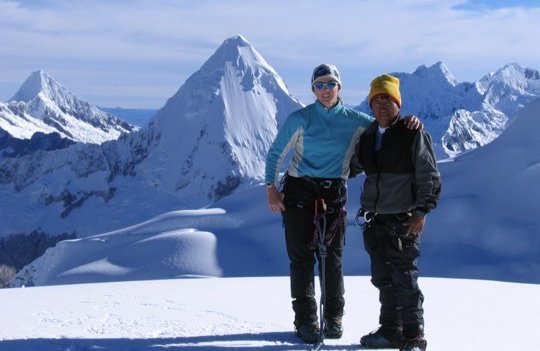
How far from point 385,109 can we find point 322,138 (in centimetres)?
73

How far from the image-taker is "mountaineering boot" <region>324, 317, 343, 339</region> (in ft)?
21.9

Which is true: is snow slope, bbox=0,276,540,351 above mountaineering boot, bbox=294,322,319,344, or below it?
below

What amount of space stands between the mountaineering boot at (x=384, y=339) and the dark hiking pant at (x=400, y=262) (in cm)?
20

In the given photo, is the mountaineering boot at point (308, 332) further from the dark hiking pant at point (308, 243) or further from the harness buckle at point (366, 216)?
the harness buckle at point (366, 216)

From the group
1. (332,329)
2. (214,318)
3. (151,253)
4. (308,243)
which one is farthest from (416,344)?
(151,253)

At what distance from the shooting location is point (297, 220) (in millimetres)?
6645

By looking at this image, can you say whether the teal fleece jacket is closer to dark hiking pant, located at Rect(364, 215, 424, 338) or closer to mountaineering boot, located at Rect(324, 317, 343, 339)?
dark hiking pant, located at Rect(364, 215, 424, 338)

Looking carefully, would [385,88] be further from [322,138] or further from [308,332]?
[308,332]

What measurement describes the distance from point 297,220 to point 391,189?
1056 mm

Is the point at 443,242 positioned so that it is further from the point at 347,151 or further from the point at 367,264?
the point at 347,151

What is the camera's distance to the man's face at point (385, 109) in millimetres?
6094

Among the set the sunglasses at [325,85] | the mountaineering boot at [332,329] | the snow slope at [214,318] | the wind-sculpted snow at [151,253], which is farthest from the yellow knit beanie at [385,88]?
the wind-sculpted snow at [151,253]

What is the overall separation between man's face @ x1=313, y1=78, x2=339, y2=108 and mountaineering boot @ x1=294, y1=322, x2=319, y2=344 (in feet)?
6.88

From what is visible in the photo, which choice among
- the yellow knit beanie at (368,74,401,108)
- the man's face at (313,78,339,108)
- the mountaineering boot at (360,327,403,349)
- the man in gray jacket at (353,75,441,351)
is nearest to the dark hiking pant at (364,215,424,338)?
the man in gray jacket at (353,75,441,351)
